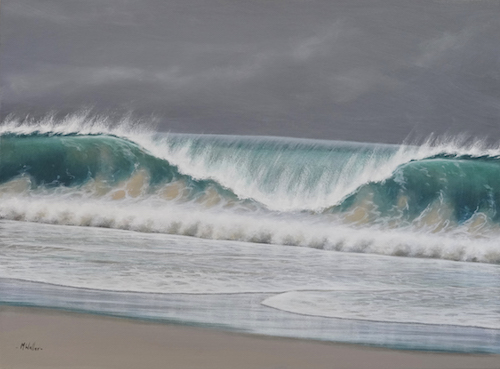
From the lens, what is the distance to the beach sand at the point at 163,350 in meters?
2.32

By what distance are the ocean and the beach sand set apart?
2.0 inches

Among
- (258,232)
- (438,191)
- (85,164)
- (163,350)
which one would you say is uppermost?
(85,164)

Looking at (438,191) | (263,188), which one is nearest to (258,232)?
(263,188)

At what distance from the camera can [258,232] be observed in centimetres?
276

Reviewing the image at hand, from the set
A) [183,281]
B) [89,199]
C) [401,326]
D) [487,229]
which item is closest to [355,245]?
[401,326]

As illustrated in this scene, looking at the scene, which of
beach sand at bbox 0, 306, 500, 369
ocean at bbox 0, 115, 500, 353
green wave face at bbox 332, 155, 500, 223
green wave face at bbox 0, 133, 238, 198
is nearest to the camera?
beach sand at bbox 0, 306, 500, 369

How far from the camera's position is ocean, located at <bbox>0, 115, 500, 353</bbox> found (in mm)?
2475

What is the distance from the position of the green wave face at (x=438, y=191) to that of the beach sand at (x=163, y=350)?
0.70 meters

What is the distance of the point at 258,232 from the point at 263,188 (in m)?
0.24

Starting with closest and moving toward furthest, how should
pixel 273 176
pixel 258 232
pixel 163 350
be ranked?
pixel 163 350
pixel 258 232
pixel 273 176
